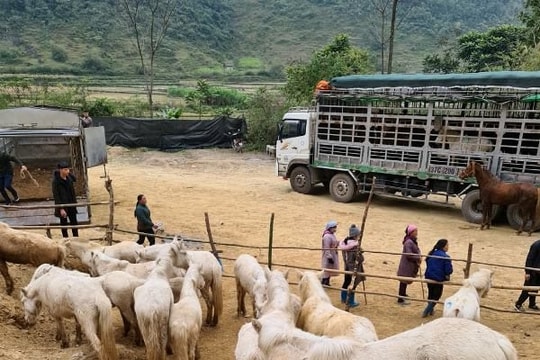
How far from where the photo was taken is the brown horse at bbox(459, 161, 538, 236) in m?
10.4

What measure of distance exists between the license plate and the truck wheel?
12.5 feet

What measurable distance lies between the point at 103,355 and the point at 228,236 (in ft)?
18.4

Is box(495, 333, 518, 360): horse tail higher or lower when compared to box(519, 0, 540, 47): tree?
lower

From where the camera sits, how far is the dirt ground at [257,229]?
591 centimetres

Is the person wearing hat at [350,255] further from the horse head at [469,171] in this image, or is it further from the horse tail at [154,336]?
the horse head at [469,171]

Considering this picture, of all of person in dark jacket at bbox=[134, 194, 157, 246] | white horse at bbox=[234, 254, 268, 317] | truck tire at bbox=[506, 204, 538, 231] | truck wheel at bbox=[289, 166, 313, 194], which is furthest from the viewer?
truck wheel at bbox=[289, 166, 313, 194]

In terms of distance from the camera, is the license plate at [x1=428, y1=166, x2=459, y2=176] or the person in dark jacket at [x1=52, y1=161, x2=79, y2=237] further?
the license plate at [x1=428, y1=166, x2=459, y2=176]

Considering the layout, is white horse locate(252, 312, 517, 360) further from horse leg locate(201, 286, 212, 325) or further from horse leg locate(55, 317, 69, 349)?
horse leg locate(55, 317, 69, 349)

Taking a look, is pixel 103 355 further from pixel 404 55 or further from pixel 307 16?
pixel 307 16

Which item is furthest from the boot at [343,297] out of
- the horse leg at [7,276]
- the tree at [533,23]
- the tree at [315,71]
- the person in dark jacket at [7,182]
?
the tree at [533,23]

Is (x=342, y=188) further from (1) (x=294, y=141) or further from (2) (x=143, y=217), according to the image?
(2) (x=143, y=217)

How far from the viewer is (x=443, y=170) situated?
1188 cm

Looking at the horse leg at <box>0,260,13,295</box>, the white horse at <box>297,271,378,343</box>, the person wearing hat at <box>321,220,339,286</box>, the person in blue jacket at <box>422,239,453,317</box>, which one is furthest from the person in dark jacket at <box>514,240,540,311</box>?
the horse leg at <box>0,260,13,295</box>

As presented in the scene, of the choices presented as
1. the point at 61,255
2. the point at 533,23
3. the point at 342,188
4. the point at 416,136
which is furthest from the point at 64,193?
the point at 533,23
